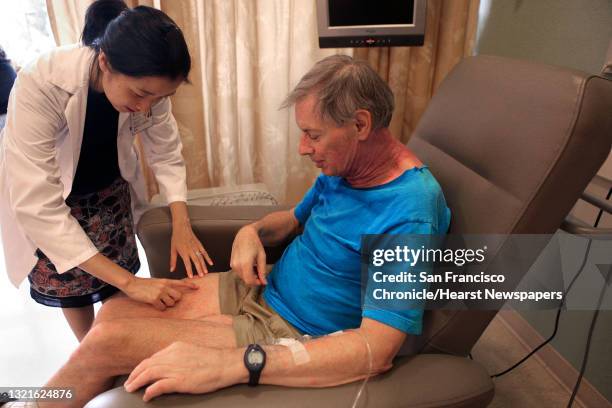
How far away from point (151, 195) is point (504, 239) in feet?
5.17

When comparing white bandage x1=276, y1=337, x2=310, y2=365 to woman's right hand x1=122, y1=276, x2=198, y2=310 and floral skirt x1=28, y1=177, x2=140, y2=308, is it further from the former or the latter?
floral skirt x1=28, y1=177, x2=140, y2=308

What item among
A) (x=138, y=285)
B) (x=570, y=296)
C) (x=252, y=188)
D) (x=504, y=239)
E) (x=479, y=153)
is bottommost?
(x=570, y=296)

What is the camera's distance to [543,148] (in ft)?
2.70

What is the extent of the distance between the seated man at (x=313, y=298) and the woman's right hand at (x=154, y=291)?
3cm

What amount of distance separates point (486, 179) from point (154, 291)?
0.83 m

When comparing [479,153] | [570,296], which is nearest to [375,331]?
[479,153]

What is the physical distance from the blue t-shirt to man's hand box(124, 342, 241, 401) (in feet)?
1.00

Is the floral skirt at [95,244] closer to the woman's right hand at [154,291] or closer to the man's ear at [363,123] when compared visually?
the woman's right hand at [154,291]

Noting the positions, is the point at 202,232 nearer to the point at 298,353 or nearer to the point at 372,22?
the point at 298,353

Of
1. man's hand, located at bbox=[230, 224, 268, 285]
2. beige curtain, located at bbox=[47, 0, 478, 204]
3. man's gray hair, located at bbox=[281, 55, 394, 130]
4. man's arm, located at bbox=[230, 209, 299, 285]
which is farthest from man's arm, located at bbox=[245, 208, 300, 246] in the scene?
beige curtain, located at bbox=[47, 0, 478, 204]

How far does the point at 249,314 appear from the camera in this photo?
1.09 m

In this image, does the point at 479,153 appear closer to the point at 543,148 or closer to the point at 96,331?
the point at 543,148

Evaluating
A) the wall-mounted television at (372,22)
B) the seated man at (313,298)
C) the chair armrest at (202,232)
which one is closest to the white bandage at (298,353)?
the seated man at (313,298)

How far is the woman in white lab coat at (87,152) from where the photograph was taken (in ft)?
3.05
